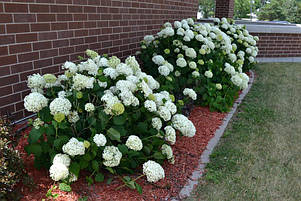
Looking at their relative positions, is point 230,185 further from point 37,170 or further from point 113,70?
point 37,170

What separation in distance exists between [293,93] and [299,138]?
7.99 feet

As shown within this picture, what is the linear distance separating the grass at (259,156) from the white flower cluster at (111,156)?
2.46 ft

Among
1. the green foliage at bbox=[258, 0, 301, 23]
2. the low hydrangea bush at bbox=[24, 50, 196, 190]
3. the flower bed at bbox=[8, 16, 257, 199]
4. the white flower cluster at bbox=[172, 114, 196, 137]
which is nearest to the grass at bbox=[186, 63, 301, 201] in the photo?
the flower bed at bbox=[8, 16, 257, 199]

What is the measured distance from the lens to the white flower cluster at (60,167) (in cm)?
236

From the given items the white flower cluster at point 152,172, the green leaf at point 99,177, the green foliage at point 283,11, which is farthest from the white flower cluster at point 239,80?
the green foliage at point 283,11

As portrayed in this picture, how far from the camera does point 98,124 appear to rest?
2691mm

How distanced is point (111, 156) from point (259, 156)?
1954 mm

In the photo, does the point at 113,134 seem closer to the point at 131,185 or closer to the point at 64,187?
the point at 131,185

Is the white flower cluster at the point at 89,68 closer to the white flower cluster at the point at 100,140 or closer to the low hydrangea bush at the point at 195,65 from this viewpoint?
the white flower cluster at the point at 100,140

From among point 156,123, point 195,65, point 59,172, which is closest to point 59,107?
Result: point 59,172

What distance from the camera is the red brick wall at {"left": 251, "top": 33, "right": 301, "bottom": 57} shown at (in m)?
10.7

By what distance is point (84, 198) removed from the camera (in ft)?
8.13

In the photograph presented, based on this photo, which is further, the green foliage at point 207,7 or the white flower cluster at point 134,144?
the green foliage at point 207,7

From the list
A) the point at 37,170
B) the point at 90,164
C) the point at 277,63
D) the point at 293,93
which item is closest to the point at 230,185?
the point at 90,164
